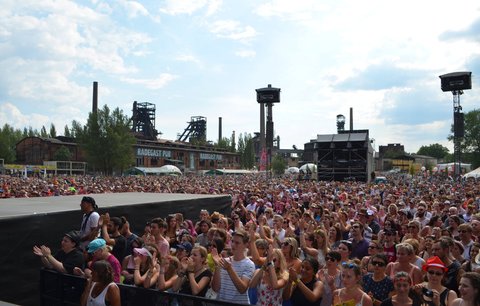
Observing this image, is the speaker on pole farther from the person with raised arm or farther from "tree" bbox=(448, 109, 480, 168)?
"tree" bbox=(448, 109, 480, 168)

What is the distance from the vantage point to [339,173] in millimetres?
35438

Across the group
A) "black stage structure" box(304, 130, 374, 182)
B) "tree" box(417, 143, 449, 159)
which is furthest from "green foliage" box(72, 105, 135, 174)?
"tree" box(417, 143, 449, 159)

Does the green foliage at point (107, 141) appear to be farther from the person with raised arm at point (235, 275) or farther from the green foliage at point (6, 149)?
the person with raised arm at point (235, 275)

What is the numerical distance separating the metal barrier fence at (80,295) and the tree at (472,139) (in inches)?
3920

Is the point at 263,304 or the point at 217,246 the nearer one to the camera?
the point at 263,304

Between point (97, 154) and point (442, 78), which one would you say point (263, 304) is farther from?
point (97, 154)

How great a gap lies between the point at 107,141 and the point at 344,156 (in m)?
39.8

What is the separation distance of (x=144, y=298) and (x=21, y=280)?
4.06 m

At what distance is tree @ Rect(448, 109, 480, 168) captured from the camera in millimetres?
92125

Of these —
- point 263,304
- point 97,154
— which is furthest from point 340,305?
point 97,154

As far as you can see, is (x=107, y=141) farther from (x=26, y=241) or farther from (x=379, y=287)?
(x=379, y=287)

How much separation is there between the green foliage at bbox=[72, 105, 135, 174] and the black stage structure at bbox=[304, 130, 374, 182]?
3658cm

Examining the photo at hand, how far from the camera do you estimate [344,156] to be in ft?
117

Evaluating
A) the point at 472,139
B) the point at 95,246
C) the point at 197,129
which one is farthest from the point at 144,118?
the point at 95,246
